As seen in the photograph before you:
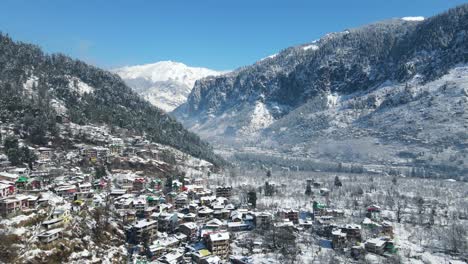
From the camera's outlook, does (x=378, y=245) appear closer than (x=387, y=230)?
Yes

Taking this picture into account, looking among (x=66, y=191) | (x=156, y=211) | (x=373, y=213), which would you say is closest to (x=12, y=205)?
(x=66, y=191)

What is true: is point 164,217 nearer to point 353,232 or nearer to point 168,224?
point 168,224

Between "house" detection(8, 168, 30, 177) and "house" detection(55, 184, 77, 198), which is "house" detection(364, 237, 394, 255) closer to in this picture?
"house" detection(55, 184, 77, 198)

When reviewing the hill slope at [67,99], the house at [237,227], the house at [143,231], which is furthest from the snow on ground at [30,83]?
the house at [237,227]

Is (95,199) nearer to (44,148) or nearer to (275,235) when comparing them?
(275,235)

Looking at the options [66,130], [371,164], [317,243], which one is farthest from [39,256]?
[371,164]
